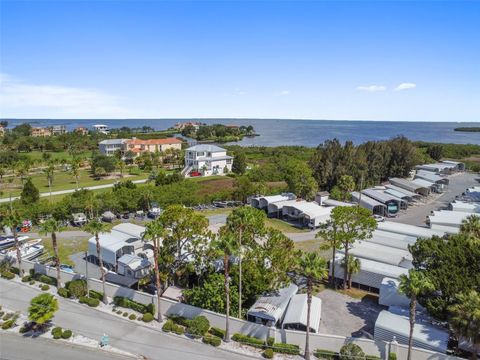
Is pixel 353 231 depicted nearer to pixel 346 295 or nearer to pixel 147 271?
pixel 346 295

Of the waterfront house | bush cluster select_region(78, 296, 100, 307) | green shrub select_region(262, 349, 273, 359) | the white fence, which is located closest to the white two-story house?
the waterfront house

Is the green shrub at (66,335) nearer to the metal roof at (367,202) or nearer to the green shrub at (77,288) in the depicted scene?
the green shrub at (77,288)

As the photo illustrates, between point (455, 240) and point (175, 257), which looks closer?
point (455, 240)

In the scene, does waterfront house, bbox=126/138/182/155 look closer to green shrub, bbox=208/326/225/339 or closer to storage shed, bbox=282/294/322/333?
green shrub, bbox=208/326/225/339

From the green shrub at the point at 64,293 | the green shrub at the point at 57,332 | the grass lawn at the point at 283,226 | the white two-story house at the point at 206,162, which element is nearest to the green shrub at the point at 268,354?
the green shrub at the point at 57,332

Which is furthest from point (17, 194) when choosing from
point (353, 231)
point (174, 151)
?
point (353, 231)

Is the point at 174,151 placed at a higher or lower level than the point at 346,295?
higher
